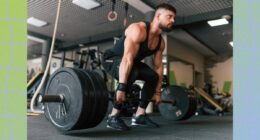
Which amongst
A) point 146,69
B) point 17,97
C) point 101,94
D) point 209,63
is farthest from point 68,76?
point 209,63

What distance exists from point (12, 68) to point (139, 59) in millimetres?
1468

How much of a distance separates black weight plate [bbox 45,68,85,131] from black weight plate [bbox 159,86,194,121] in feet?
4.20

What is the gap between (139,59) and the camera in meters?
1.89

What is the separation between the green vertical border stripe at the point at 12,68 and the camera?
442 mm

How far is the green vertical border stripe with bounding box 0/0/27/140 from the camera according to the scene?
44cm

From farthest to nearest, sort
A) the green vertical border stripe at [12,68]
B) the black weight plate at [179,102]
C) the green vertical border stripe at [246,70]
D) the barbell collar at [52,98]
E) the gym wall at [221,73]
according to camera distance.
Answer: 1. the gym wall at [221,73]
2. the black weight plate at [179,102]
3. the barbell collar at [52,98]
4. the green vertical border stripe at [246,70]
5. the green vertical border stripe at [12,68]

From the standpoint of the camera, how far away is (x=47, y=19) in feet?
18.2

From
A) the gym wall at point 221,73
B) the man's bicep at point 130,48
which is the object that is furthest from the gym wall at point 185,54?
the man's bicep at point 130,48

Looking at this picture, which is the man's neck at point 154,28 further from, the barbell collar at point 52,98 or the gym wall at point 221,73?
the gym wall at point 221,73

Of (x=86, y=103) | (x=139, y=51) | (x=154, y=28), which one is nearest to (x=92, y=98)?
(x=86, y=103)

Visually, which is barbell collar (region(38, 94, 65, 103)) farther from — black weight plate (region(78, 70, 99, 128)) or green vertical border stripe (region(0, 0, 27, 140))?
green vertical border stripe (region(0, 0, 27, 140))

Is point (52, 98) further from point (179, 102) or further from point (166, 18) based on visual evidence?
point (179, 102)

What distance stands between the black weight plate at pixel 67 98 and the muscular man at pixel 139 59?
303mm

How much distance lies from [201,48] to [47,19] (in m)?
4.29
